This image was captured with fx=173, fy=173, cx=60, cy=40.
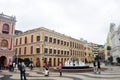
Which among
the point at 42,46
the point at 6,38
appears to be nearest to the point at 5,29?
the point at 6,38

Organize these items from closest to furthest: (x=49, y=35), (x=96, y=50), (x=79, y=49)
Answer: (x=49, y=35)
(x=79, y=49)
(x=96, y=50)

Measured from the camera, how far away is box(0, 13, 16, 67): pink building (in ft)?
120

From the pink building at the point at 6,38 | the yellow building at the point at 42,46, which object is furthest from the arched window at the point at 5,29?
the yellow building at the point at 42,46

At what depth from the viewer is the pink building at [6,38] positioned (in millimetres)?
36531

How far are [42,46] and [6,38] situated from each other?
41.9 feet

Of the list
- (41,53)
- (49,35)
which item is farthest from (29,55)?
(49,35)

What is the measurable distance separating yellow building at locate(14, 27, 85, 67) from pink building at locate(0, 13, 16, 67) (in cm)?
1132

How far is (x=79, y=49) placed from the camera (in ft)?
246

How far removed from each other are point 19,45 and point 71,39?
64.6 ft

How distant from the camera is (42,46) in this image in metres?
47.9

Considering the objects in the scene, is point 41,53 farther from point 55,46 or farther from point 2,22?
point 2,22

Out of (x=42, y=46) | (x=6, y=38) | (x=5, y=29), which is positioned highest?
(x=5, y=29)

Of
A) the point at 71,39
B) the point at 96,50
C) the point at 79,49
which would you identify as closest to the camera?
the point at 71,39

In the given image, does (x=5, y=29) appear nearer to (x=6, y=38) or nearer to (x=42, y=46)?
(x=6, y=38)
